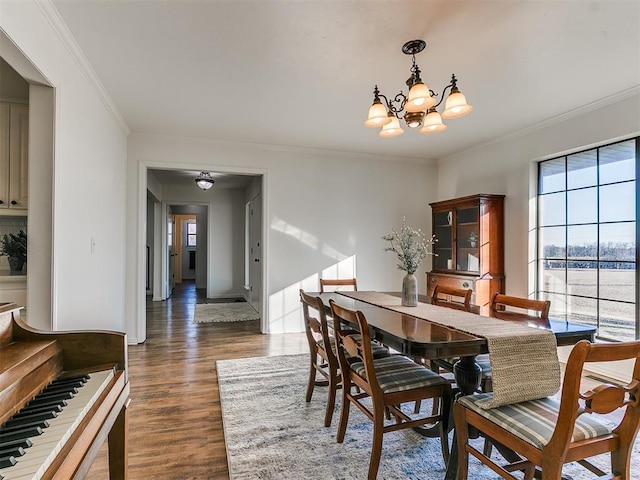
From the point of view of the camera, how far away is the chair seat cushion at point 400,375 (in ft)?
5.72

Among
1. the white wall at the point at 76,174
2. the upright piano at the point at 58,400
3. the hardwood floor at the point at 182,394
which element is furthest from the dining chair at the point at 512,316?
the white wall at the point at 76,174

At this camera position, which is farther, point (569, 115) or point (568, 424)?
point (569, 115)

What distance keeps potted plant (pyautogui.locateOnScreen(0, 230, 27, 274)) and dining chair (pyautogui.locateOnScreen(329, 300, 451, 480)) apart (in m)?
1.97

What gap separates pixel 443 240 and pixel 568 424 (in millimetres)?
3826

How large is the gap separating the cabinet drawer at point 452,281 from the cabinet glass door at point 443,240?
0.16m

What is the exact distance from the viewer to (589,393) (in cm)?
119

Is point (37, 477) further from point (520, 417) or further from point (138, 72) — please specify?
point (138, 72)

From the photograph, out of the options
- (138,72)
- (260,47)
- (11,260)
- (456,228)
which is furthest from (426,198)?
(11,260)

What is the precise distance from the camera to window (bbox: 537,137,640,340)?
310 cm

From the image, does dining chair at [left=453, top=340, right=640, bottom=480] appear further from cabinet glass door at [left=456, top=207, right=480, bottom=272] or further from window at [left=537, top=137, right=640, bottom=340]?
cabinet glass door at [left=456, top=207, right=480, bottom=272]

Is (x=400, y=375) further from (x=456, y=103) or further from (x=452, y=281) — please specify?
(x=452, y=281)

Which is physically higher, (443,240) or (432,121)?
(432,121)

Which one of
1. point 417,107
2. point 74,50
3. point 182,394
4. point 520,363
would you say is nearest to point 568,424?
point 520,363

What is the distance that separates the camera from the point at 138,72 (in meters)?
2.71
